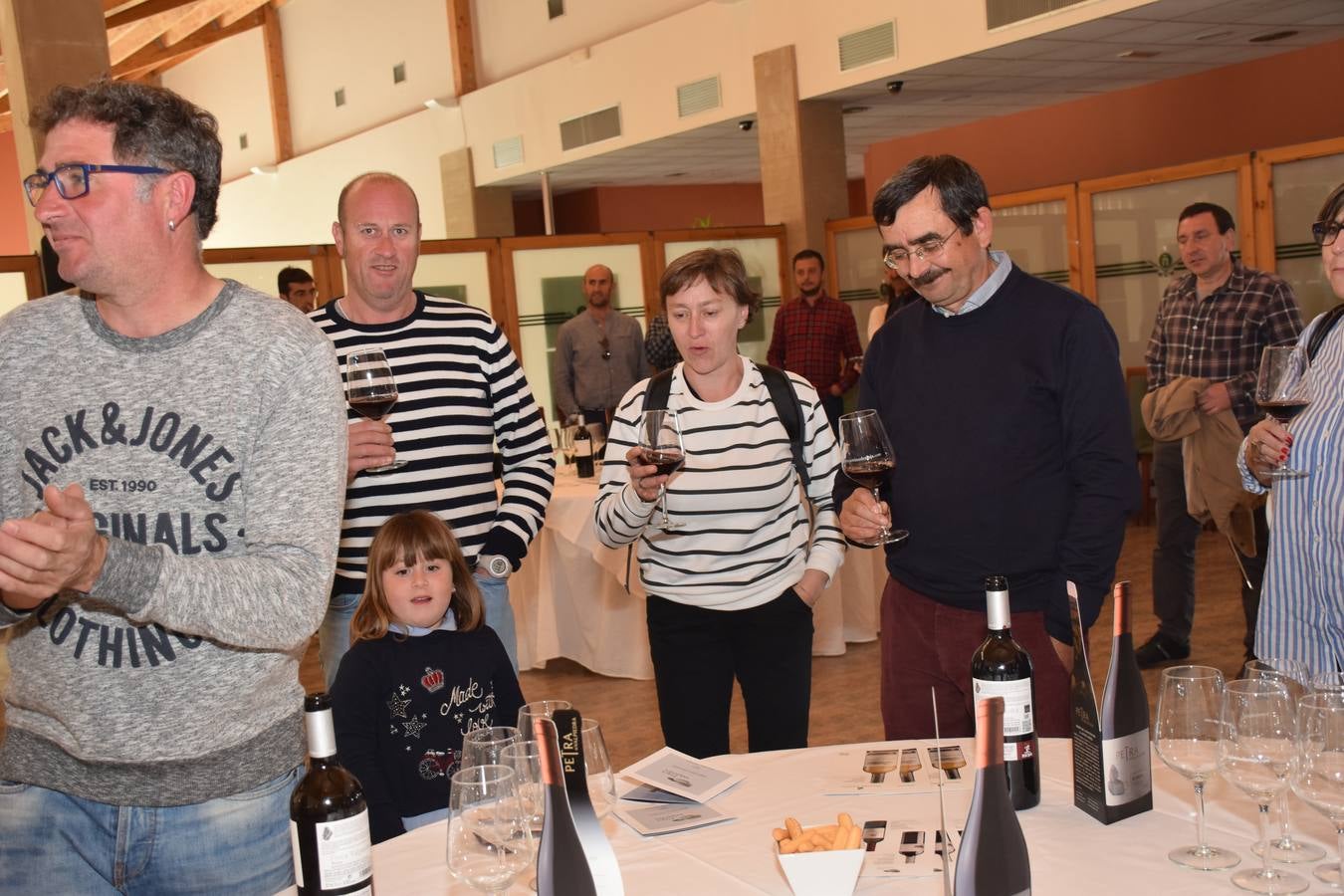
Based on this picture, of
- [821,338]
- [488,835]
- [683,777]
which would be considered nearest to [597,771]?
[488,835]

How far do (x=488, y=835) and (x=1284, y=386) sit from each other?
6.66ft

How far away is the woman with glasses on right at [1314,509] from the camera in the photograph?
2.37m

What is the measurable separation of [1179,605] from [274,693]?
14.9ft

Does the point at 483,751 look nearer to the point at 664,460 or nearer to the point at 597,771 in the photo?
the point at 597,771

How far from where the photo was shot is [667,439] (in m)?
2.59

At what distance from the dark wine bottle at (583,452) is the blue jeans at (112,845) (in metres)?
4.23

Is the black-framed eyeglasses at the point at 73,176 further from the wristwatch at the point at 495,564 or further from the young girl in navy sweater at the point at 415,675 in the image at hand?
the wristwatch at the point at 495,564

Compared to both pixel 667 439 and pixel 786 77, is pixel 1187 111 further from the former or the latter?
pixel 667 439

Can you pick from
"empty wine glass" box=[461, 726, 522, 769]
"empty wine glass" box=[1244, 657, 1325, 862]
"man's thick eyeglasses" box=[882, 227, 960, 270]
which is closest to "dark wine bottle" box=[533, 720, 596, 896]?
"empty wine glass" box=[461, 726, 522, 769]

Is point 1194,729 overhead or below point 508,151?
below

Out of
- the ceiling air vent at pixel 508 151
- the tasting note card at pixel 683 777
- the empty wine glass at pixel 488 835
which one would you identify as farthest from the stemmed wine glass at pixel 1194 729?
the ceiling air vent at pixel 508 151

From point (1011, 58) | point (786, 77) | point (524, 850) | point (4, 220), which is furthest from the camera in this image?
point (4, 220)

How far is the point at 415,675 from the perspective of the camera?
2.58 meters

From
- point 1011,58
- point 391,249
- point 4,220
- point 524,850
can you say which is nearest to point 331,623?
point 391,249
